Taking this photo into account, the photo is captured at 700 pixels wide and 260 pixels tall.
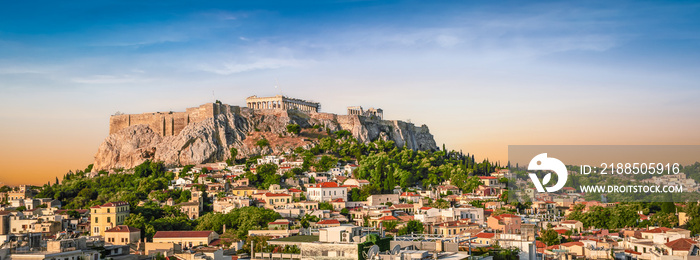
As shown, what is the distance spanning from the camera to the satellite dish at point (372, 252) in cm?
1710

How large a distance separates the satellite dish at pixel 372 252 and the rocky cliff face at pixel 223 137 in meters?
41.7

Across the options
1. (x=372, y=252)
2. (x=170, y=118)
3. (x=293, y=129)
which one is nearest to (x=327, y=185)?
(x=293, y=129)

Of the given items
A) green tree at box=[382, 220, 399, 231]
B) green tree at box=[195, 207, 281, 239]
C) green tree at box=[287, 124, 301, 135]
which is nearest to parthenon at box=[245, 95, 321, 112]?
green tree at box=[287, 124, 301, 135]

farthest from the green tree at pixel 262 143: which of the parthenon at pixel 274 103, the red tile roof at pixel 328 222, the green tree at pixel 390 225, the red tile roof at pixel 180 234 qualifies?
the red tile roof at pixel 180 234

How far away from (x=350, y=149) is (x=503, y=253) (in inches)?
1509

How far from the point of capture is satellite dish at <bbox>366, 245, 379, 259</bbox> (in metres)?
17.1

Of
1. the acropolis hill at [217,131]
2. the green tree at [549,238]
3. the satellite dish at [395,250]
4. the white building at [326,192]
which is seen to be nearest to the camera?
the satellite dish at [395,250]

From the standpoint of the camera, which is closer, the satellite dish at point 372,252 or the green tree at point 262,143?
the satellite dish at point 372,252

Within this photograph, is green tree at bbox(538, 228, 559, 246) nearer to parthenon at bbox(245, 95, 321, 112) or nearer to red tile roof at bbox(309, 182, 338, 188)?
red tile roof at bbox(309, 182, 338, 188)

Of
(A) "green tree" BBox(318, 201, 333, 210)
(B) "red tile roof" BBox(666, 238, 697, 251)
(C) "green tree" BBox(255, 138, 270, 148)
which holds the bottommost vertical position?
(B) "red tile roof" BBox(666, 238, 697, 251)

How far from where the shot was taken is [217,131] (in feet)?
195

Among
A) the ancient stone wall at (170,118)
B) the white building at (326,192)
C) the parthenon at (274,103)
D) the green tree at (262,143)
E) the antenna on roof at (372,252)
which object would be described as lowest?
the antenna on roof at (372,252)

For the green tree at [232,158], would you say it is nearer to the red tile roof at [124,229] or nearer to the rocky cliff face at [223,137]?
the rocky cliff face at [223,137]

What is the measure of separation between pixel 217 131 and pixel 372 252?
1719 inches
